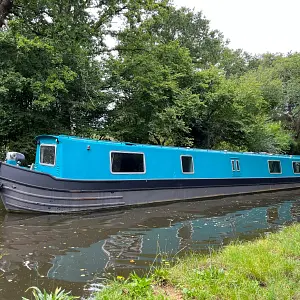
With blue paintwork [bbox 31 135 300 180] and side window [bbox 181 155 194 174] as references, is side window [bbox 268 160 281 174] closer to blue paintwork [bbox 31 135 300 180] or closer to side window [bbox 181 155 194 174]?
blue paintwork [bbox 31 135 300 180]

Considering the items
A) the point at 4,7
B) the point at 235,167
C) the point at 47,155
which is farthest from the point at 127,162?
the point at 4,7

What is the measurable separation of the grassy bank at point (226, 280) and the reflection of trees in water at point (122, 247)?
102 cm

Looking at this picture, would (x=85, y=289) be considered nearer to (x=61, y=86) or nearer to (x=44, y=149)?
(x=44, y=149)

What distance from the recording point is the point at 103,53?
1634cm

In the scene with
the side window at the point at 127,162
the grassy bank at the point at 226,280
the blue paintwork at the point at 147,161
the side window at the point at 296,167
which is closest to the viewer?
the grassy bank at the point at 226,280

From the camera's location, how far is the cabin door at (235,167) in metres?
14.6

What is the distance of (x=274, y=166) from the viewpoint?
1678cm

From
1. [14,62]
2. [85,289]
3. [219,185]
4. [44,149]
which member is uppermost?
[14,62]

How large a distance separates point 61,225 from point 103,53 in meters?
10.5

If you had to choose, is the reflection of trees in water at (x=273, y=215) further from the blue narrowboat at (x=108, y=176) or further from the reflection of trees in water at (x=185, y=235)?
the blue narrowboat at (x=108, y=176)

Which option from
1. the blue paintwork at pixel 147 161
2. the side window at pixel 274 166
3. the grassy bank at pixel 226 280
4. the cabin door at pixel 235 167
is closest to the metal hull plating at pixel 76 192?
the blue paintwork at pixel 147 161

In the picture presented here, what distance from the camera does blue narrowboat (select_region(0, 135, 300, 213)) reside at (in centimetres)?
904

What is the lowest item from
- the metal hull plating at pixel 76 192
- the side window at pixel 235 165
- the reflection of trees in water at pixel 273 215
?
the reflection of trees in water at pixel 273 215

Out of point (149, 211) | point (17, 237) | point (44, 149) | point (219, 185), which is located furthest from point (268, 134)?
point (17, 237)
